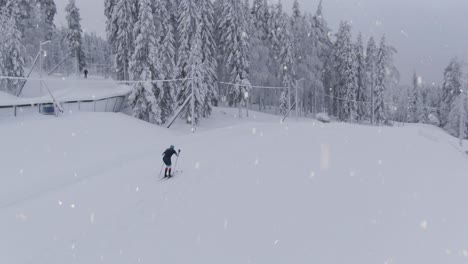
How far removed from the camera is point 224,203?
42.0 ft

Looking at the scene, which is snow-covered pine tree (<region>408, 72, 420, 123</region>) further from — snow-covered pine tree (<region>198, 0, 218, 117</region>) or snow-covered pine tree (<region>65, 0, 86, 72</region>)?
snow-covered pine tree (<region>65, 0, 86, 72</region>)

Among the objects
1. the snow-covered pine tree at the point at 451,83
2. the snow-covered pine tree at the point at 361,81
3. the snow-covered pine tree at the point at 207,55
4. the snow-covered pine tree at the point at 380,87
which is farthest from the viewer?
the snow-covered pine tree at the point at 451,83

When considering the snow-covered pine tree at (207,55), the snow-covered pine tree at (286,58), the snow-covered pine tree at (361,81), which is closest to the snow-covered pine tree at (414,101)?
the snow-covered pine tree at (361,81)

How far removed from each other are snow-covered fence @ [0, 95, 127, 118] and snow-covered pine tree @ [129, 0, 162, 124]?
2.30m

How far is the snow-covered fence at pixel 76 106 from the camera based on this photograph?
25.0 meters

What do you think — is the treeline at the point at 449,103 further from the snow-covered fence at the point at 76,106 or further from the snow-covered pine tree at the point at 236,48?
the snow-covered fence at the point at 76,106

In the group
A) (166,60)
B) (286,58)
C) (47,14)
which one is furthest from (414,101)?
(47,14)

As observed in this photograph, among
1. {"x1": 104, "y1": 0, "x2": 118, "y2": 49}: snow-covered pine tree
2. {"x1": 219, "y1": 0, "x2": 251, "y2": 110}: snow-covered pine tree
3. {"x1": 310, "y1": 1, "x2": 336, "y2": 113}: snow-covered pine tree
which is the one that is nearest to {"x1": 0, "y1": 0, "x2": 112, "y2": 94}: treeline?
{"x1": 104, "y1": 0, "x2": 118, "y2": 49}: snow-covered pine tree

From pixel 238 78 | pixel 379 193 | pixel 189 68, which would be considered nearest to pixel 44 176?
pixel 379 193

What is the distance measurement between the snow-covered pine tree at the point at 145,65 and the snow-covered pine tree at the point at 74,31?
73.4 ft

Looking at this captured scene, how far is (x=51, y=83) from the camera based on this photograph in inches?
1786

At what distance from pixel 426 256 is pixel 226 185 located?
6.97 m

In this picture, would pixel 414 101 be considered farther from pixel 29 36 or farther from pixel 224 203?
pixel 224 203

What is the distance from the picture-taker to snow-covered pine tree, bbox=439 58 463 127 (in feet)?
253
